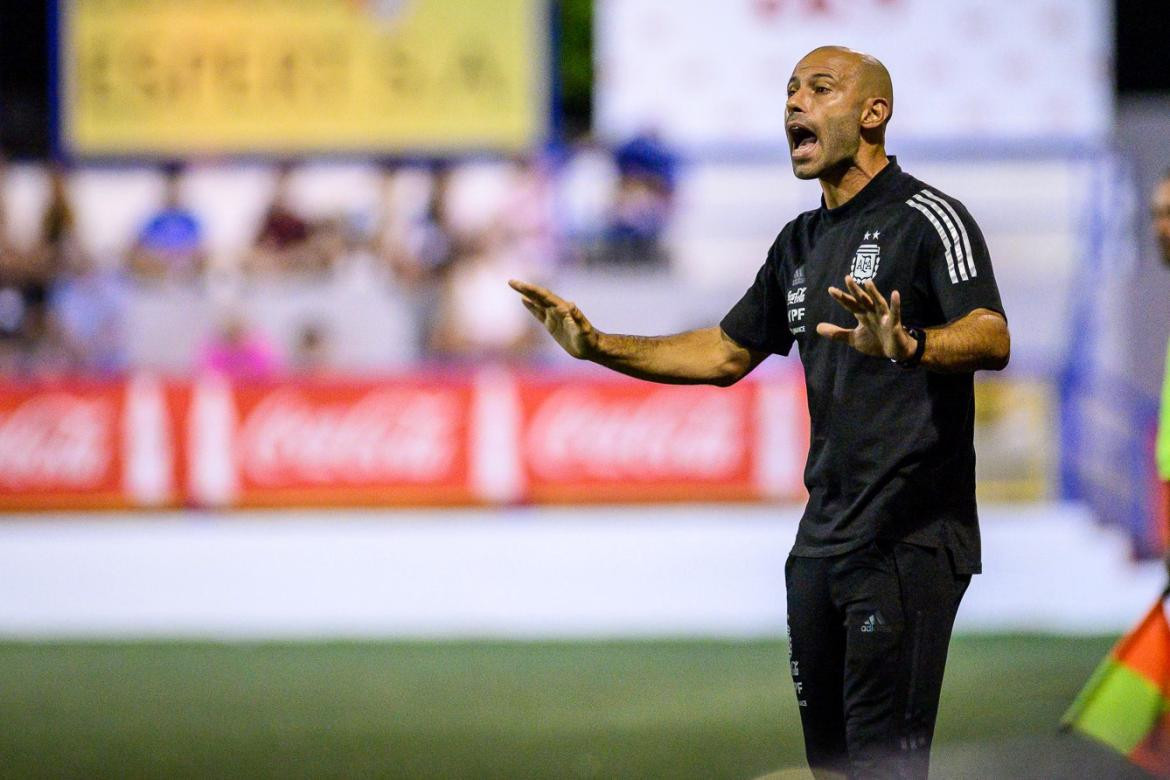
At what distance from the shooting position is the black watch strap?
378 cm

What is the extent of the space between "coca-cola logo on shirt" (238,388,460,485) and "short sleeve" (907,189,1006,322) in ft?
25.7

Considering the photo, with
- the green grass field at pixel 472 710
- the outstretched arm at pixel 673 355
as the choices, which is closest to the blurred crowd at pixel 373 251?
the green grass field at pixel 472 710

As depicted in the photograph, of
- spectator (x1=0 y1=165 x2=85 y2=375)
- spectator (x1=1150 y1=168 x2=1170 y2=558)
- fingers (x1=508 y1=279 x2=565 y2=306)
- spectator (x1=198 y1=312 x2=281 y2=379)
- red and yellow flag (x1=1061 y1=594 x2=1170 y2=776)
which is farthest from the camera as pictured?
spectator (x1=0 y1=165 x2=85 y2=375)

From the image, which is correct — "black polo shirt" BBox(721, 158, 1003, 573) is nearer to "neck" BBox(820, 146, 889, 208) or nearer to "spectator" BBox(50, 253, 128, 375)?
"neck" BBox(820, 146, 889, 208)

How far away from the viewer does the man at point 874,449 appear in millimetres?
4074

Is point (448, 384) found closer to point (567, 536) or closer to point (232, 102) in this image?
point (567, 536)

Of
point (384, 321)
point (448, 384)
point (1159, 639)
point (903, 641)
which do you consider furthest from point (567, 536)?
point (903, 641)

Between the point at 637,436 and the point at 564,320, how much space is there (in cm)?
704

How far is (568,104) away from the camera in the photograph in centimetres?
3081


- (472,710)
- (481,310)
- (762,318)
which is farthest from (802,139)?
(481,310)

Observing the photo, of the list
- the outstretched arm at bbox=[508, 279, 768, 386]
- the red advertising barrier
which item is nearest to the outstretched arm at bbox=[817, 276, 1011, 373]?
the outstretched arm at bbox=[508, 279, 768, 386]

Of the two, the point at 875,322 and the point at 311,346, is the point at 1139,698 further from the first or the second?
the point at 311,346

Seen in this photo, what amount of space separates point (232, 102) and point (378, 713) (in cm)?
746

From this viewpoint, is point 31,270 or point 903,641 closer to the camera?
point 903,641
